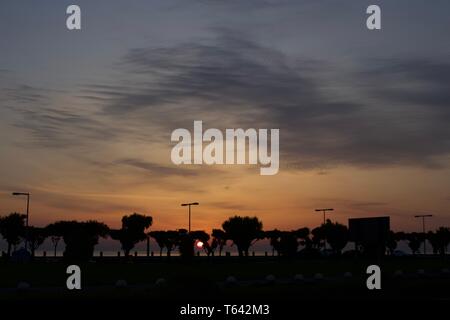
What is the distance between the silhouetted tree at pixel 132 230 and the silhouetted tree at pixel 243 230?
17.9m

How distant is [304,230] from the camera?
186 meters

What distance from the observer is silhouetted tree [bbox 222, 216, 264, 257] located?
460 ft

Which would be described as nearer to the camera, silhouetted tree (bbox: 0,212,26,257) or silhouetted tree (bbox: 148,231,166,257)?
silhouetted tree (bbox: 0,212,26,257)

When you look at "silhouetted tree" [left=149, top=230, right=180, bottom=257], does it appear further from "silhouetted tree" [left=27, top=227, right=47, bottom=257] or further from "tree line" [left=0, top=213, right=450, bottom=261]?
"silhouetted tree" [left=27, top=227, right=47, bottom=257]

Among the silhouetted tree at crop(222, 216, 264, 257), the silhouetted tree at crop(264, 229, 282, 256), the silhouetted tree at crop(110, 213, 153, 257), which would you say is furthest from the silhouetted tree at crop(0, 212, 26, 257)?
the silhouetted tree at crop(264, 229, 282, 256)

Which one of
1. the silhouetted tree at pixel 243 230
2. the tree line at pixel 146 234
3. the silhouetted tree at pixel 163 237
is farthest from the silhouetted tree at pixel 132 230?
the silhouetted tree at pixel 163 237

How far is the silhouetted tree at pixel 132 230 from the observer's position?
455 feet

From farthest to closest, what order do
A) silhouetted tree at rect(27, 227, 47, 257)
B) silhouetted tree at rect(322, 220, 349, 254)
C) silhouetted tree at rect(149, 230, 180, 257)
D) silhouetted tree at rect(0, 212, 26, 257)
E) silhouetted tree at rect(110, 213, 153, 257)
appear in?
silhouetted tree at rect(149, 230, 180, 257), silhouetted tree at rect(322, 220, 349, 254), silhouetted tree at rect(27, 227, 47, 257), silhouetted tree at rect(110, 213, 153, 257), silhouetted tree at rect(0, 212, 26, 257)

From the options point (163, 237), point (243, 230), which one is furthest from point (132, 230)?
point (163, 237)

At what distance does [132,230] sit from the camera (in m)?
140

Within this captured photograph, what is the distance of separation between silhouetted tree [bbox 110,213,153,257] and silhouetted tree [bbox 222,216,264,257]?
17.9 meters

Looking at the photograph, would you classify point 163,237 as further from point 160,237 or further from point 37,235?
point 37,235
